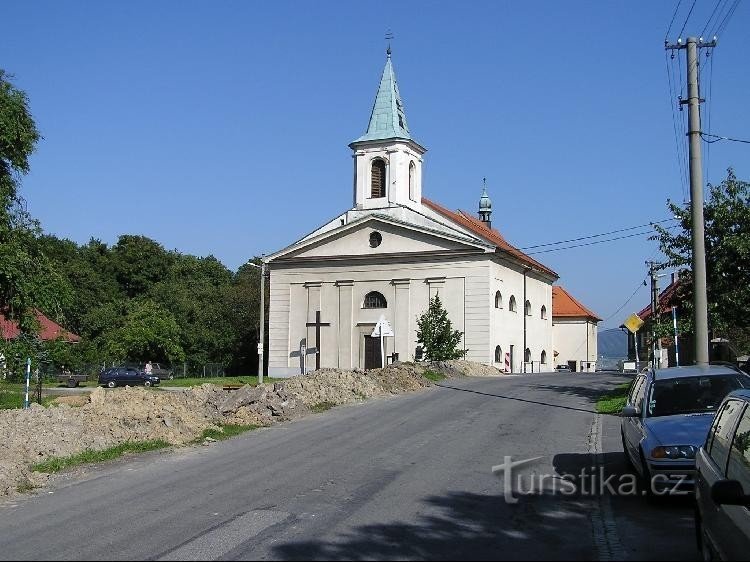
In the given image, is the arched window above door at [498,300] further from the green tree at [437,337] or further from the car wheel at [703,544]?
the car wheel at [703,544]

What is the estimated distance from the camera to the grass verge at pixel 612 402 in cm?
2158

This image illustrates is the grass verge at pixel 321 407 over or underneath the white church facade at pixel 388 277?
underneath

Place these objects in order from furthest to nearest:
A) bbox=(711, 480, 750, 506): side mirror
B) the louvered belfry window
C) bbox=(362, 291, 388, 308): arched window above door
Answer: the louvered belfry window < bbox=(362, 291, 388, 308): arched window above door < bbox=(711, 480, 750, 506): side mirror

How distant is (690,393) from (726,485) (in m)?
6.13

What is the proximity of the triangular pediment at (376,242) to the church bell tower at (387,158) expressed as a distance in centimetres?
213

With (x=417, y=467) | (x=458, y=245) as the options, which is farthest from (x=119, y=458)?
(x=458, y=245)

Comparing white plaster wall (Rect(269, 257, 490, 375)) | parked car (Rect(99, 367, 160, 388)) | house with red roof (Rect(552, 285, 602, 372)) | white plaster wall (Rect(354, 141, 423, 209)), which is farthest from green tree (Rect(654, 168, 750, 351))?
house with red roof (Rect(552, 285, 602, 372))

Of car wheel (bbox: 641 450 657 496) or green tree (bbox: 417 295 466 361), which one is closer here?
car wheel (bbox: 641 450 657 496)

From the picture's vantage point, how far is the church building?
2051 inches

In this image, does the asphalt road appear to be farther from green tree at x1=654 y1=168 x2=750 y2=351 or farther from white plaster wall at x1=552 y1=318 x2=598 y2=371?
white plaster wall at x1=552 y1=318 x2=598 y2=371

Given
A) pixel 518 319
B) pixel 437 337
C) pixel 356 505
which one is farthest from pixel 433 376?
pixel 356 505

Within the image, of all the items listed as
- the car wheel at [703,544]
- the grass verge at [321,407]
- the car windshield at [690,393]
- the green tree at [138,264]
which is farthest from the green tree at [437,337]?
the green tree at [138,264]

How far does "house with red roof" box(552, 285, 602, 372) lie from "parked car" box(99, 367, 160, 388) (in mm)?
36594

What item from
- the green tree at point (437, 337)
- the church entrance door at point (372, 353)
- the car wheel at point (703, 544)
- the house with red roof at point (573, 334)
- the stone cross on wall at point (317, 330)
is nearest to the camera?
the car wheel at point (703, 544)
